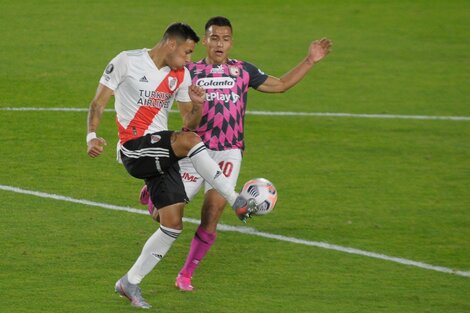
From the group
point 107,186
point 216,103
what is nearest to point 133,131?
point 216,103

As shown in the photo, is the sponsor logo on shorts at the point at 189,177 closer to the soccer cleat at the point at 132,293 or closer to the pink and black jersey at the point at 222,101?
the pink and black jersey at the point at 222,101

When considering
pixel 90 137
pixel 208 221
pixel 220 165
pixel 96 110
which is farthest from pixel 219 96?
pixel 90 137

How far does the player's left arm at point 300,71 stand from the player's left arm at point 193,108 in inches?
42.7

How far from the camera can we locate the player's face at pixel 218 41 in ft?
39.9

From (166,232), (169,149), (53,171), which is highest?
(169,149)

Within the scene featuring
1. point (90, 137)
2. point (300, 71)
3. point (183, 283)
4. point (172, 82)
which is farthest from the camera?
point (300, 71)

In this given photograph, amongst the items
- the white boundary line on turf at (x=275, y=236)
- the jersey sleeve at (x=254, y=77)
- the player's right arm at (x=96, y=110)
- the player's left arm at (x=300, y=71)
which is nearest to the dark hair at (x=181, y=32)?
the player's right arm at (x=96, y=110)

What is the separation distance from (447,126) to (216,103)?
23.3 ft

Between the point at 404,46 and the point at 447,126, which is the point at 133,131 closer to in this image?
the point at 447,126

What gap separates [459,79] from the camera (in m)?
21.1

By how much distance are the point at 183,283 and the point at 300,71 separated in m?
2.36

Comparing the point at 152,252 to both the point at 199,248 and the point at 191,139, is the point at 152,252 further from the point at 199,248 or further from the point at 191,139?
the point at 191,139

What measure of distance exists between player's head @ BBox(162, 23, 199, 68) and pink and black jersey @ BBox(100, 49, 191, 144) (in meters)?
0.15

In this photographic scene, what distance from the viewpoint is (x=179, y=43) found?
11180mm
